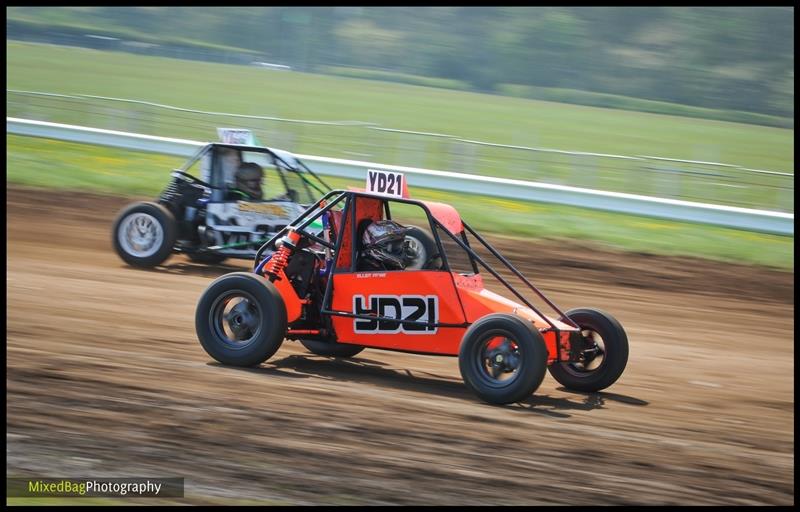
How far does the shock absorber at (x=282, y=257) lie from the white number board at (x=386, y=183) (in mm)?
693

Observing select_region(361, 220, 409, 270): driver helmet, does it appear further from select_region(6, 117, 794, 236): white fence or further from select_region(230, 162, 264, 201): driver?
select_region(6, 117, 794, 236): white fence

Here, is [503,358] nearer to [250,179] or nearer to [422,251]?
[422,251]

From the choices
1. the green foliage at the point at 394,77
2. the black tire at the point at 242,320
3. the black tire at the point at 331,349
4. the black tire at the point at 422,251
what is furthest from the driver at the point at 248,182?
the green foliage at the point at 394,77

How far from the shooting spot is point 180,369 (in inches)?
282

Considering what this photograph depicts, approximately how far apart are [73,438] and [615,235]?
10.3 metres

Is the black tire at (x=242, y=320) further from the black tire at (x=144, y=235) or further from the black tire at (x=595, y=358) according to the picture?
the black tire at (x=144, y=235)

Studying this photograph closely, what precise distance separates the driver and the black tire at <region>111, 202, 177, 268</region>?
83 centimetres

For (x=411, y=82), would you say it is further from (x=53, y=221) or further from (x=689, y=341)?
(x=689, y=341)

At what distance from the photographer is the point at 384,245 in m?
7.33

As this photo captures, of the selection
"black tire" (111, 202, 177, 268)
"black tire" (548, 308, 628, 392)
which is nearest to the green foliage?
"black tire" (111, 202, 177, 268)

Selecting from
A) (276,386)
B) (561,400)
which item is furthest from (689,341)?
(276,386)

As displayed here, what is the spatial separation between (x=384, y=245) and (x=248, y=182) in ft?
15.1

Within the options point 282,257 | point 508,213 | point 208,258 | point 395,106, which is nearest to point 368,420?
point 282,257

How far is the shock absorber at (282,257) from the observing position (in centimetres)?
741
